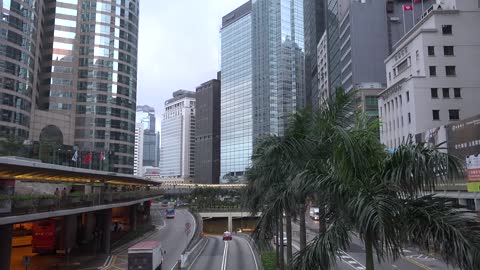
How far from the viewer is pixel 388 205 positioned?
8.10 m

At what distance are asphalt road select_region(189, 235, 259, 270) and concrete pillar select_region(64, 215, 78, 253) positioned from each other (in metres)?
14.3

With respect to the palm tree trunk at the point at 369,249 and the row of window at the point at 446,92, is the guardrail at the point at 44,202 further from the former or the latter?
the row of window at the point at 446,92

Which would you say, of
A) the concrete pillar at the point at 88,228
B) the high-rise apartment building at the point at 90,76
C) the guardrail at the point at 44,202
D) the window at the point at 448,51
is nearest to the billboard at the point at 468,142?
the window at the point at 448,51

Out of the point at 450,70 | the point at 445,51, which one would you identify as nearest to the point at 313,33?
the point at 445,51

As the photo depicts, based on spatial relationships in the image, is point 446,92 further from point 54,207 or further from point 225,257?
point 54,207

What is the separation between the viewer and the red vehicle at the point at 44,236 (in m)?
49.4

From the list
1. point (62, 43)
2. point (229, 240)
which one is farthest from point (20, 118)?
point (229, 240)

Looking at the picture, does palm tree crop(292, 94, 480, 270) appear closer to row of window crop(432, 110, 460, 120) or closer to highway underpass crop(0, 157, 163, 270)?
highway underpass crop(0, 157, 163, 270)

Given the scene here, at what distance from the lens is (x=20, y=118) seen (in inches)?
3585

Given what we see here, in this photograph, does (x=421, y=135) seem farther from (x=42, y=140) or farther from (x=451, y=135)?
(x=42, y=140)

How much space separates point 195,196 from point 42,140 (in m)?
64.2

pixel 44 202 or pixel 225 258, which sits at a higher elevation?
pixel 44 202

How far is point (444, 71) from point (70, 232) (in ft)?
180

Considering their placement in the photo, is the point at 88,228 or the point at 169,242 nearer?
the point at 88,228
